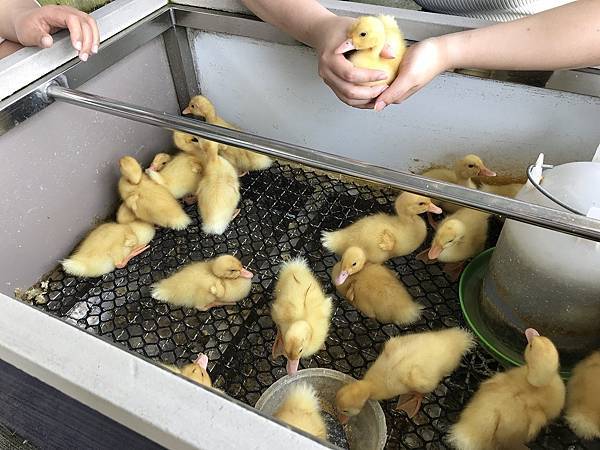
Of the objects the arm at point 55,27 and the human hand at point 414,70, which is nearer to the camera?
the human hand at point 414,70

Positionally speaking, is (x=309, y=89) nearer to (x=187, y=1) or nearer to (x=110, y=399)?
(x=187, y=1)

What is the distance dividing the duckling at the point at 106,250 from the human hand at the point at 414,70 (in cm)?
73

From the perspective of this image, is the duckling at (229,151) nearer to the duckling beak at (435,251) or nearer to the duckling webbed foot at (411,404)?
the duckling beak at (435,251)

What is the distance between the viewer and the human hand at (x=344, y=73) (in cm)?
101

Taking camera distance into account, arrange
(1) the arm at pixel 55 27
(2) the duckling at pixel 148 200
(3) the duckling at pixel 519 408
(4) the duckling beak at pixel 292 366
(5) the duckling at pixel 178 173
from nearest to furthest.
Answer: (3) the duckling at pixel 519 408 → (4) the duckling beak at pixel 292 366 → (1) the arm at pixel 55 27 → (2) the duckling at pixel 148 200 → (5) the duckling at pixel 178 173

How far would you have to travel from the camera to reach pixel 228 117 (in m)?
1.67

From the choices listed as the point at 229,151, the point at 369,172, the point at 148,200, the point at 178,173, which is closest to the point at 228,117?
the point at 229,151

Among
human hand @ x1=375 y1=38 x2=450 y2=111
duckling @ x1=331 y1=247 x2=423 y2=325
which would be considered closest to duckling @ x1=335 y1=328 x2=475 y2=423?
duckling @ x1=331 y1=247 x2=423 y2=325

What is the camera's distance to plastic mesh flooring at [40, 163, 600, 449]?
1.14m

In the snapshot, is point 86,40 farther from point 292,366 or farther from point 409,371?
point 409,371

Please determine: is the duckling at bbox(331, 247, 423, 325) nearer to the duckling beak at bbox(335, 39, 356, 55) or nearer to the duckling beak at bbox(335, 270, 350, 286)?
the duckling beak at bbox(335, 270, 350, 286)

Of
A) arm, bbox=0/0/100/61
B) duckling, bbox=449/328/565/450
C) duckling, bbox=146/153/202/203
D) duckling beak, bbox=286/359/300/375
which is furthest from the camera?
duckling, bbox=146/153/202/203

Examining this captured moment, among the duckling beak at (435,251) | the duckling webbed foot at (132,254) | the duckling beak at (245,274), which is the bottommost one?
the duckling webbed foot at (132,254)

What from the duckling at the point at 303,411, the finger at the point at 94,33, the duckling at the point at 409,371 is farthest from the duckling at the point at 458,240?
A: the finger at the point at 94,33
